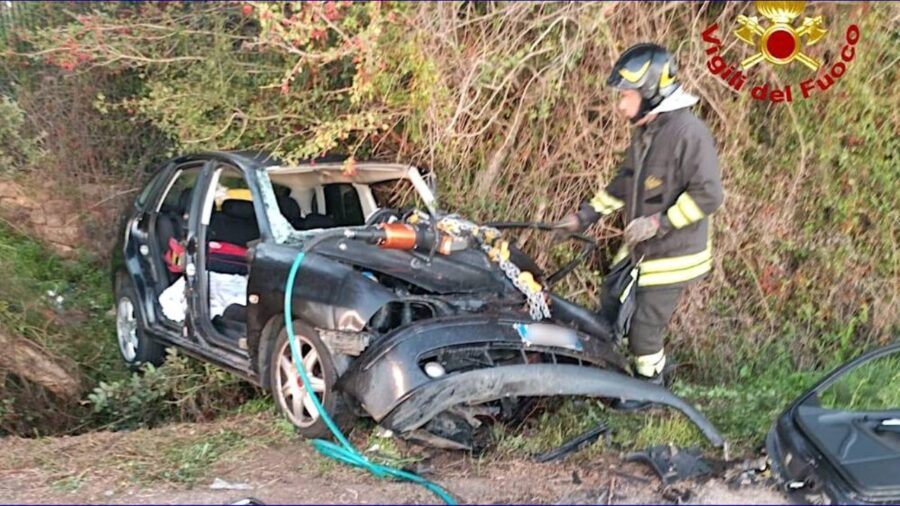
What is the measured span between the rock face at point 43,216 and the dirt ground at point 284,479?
12.0 feet

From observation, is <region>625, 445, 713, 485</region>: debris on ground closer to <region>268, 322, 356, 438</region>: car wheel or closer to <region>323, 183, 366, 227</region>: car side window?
<region>268, 322, 356, 438</region>: car wheel

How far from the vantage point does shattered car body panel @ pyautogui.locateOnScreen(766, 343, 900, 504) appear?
2939 millimetres

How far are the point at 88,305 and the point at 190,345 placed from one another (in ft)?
6.78

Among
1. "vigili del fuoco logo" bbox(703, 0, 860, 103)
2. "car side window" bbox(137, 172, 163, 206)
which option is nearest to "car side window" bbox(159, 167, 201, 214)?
"car side window" bbox(137, 172, 163, 206)

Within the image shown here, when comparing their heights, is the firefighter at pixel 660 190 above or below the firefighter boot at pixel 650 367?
above

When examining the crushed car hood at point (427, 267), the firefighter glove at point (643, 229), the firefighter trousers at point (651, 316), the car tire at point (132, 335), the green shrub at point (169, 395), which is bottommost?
the green shrub at point (169, 395)

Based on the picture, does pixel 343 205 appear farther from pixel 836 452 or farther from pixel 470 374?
pixel 836 452

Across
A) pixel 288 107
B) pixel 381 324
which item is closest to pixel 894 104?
pixel 381 324

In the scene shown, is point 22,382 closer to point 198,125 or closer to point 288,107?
point 198,125

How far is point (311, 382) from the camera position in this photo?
376 centimetres

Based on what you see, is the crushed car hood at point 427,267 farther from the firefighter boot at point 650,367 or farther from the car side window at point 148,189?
the car side window at point 148,189

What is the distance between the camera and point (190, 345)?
481cm

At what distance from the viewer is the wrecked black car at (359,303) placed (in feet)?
11.3

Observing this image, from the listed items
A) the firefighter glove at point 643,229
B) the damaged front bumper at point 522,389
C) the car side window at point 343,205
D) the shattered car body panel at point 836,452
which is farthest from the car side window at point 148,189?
the shattered car body panel at point 836,452
